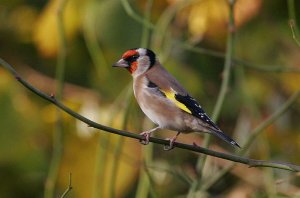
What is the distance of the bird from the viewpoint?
376 cm

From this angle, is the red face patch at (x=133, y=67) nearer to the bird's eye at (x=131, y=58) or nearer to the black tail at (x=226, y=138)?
the bird's eye at (x=131, y=58)

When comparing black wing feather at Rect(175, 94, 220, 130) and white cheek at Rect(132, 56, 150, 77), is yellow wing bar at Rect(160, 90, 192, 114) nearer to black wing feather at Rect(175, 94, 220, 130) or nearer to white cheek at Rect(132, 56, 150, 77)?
black wing feather at Rect(175, 94, 220, 130)

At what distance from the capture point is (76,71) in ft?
20.2

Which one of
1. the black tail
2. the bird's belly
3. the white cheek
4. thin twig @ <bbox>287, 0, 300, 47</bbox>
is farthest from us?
the white cheek

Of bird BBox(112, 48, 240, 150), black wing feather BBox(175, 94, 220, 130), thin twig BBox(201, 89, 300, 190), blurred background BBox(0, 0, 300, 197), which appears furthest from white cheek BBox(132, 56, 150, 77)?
thin twig BBox(201, 89, 300, 190)

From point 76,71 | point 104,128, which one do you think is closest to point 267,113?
point 76,71

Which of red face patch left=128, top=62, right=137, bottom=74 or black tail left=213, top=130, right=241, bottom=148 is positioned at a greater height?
red face patch left=128, top=62, right=137, bottom=74

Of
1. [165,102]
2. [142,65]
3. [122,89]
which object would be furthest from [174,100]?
[122,89]

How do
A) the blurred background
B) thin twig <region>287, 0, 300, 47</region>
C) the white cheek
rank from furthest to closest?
the blurred background < the white cheek < thin twig <region>287, 0, 300, 47</region>

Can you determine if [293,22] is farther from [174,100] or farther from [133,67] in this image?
[133,67]

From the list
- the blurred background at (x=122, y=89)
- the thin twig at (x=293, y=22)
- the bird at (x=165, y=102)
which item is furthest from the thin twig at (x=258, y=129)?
the bird at (x=165, y=102)

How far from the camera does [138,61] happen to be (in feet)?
13.8

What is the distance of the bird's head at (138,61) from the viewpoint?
4172 millimetres

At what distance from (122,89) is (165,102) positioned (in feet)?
6.00
